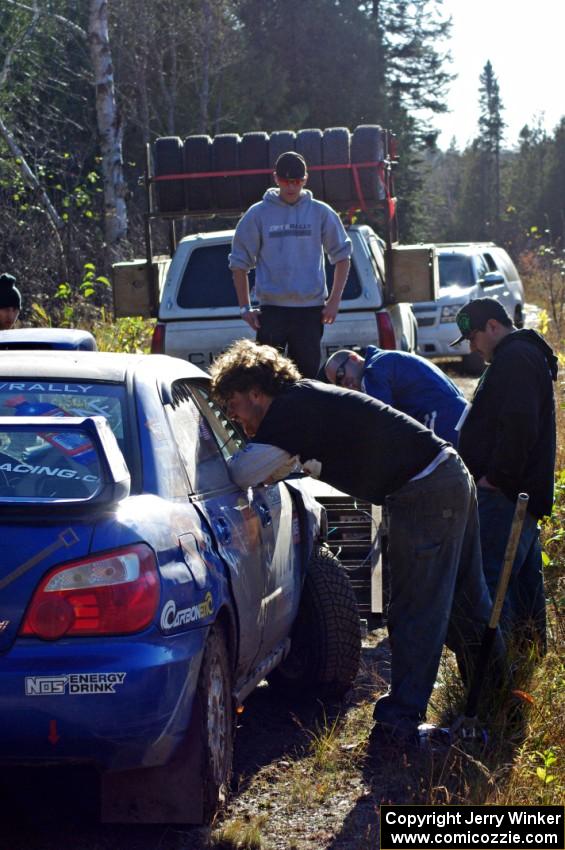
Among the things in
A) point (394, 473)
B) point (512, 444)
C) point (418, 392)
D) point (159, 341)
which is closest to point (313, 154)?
point (159, 341)

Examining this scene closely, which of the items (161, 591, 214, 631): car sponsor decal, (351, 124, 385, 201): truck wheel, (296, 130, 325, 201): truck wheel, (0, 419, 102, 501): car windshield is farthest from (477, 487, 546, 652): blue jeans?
(296, 130, 325, 201): truck wheel

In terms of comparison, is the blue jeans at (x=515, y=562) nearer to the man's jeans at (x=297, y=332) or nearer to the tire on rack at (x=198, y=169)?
the man's jeans at (x=297, y=332)

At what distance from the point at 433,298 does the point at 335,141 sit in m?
1.59

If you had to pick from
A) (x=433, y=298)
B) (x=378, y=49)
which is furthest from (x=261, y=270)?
Answer: (x=378, y=49)

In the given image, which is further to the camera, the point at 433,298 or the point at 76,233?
the point at 76,233

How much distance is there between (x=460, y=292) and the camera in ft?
63.7

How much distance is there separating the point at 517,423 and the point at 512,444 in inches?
4.2

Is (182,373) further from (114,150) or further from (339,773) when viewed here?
(114,150)

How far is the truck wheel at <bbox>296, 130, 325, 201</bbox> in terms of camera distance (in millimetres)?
11555

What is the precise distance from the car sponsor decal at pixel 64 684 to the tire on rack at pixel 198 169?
8.54m

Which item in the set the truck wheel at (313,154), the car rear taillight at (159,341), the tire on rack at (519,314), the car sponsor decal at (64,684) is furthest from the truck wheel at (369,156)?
the tire on rack at (519,314)

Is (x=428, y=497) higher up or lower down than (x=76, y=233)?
lower down

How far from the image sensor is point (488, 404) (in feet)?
19.7

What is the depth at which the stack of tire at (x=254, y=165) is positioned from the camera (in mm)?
11500
